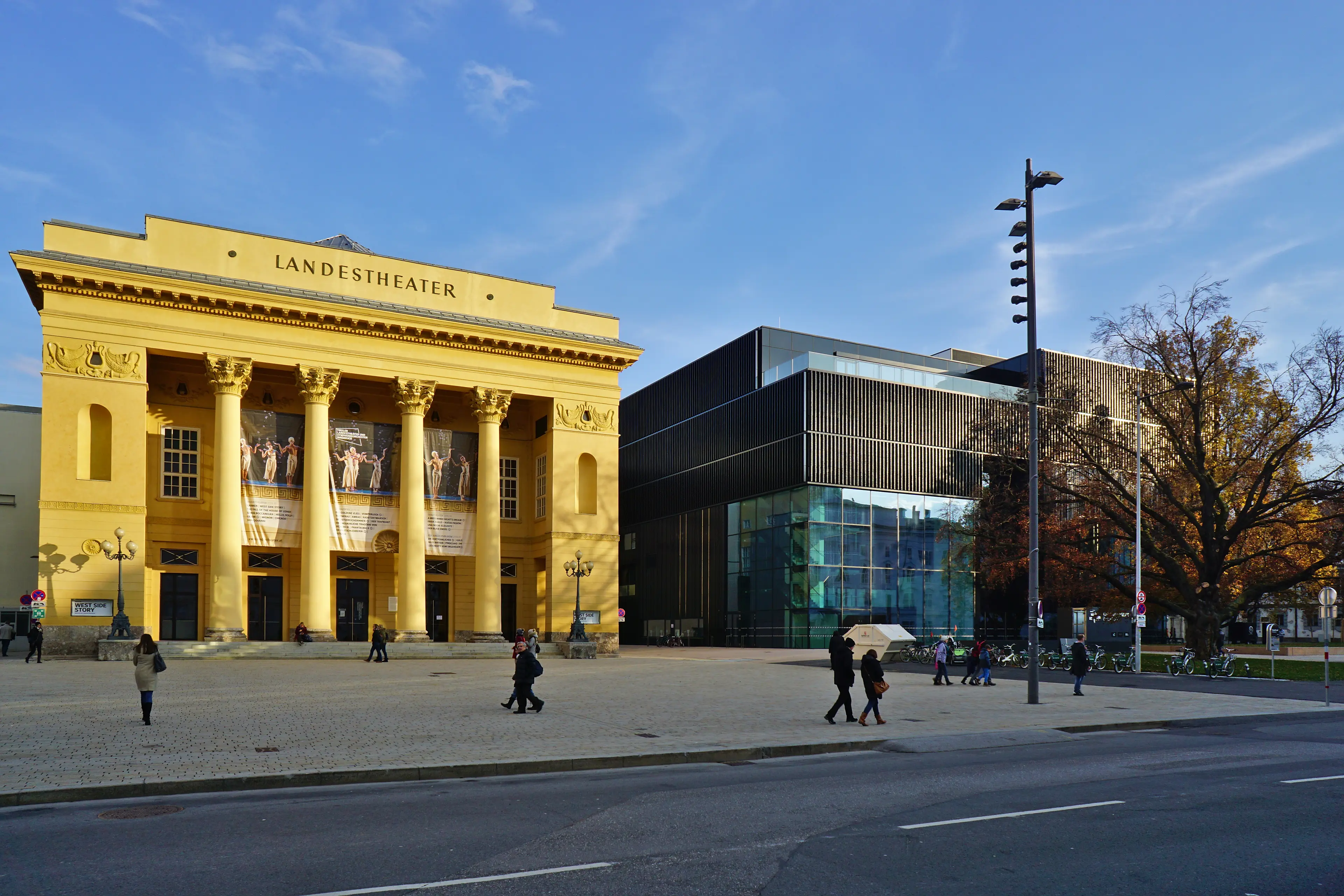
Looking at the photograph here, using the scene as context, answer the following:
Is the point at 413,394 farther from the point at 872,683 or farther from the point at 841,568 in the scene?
the point at 872,683

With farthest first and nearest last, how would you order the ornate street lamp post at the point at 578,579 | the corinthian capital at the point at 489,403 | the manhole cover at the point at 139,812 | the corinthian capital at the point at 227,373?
the corinthian capital at the point at 489,403, the ornate street lamp post at the point at 578,579, the corinthian capital at the point at 227,373, the manhole cover at the point at 139,812

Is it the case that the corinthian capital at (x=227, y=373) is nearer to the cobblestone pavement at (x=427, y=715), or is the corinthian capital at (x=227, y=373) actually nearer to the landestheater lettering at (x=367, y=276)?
the landestheater lettering at (x=367, y=276)

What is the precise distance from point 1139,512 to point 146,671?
3244 cm

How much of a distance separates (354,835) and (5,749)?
28.4 feet

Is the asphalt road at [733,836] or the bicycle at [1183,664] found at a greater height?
the asphalt road at [733,836]

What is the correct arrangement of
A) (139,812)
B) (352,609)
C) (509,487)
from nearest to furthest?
1. (139,812)
2. (352,609)
3. (509,487)

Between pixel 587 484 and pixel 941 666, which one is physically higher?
pixel 587 484

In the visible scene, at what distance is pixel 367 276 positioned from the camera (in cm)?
4700

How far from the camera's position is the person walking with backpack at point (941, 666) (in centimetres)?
3044

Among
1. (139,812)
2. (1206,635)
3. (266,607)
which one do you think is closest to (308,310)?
(266,607)

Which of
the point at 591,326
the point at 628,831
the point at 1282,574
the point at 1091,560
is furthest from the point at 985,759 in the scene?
the point at 591,326

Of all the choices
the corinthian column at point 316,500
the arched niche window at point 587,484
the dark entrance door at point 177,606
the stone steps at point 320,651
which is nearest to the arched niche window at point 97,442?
the dark entrance door at point 177,606

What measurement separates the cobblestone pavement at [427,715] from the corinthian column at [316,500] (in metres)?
8.80

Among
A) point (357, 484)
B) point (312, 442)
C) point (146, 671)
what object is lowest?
point (146, 671)
